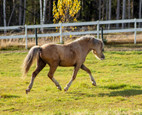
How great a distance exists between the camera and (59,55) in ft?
27.3

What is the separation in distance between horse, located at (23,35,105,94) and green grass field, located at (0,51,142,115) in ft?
1.43

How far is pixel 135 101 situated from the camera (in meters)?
7.30

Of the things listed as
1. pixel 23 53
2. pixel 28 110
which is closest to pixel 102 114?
pixel 28 110

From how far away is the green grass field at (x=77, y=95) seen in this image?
6.63m

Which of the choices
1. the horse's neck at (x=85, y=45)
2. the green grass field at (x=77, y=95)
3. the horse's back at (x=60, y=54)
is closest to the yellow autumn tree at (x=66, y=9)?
the green grass field at (x=77, y=95)

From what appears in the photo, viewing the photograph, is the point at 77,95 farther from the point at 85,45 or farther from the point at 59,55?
the point at 85,45

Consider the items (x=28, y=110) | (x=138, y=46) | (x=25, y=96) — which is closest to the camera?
(x=28, y=110)

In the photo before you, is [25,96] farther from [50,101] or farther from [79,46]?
[79,46]

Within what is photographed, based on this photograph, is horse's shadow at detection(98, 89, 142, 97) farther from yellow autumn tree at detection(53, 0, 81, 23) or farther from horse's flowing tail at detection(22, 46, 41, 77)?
yellow autumn tree at detection(53, 0, 81, 23)

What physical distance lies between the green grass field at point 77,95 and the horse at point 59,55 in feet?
1.43

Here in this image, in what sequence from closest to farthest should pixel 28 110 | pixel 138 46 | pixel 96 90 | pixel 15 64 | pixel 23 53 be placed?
pixel 28 110, pixel 96 90, pixel 15 64, pixel 23 53, pixel 138 46

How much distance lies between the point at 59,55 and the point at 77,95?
1.21 metres

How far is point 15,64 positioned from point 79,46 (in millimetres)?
6563

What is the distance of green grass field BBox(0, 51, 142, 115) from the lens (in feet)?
21.8
